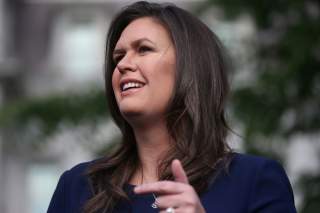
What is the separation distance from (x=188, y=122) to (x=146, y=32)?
0.90 feet

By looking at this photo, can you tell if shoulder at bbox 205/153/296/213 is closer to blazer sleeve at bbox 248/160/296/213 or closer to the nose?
blazer sleeve at bbox 248/160/296/213

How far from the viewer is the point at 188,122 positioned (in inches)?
110

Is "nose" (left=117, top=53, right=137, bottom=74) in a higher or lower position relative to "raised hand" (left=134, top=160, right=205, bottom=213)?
higher

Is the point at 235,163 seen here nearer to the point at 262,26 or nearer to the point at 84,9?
the point at 262,26

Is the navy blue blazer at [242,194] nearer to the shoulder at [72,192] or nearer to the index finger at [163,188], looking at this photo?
the shoulder at [72,192]

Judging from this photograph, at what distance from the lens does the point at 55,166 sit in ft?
64.2

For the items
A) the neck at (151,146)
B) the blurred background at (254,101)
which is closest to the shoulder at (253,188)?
the neck at (151,146)

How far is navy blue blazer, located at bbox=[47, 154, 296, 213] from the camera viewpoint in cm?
257

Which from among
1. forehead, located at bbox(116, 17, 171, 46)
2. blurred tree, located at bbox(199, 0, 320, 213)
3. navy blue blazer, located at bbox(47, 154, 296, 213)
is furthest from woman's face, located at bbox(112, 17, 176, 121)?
blurred tree, located at bbox(199, 0, 320, 213)

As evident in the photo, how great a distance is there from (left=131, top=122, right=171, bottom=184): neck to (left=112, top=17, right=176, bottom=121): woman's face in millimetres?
46

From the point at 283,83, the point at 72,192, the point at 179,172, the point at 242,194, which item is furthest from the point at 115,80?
the point at 283,83

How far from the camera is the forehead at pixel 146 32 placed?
9.20ft

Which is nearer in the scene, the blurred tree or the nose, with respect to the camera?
the nose

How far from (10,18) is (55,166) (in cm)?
295
